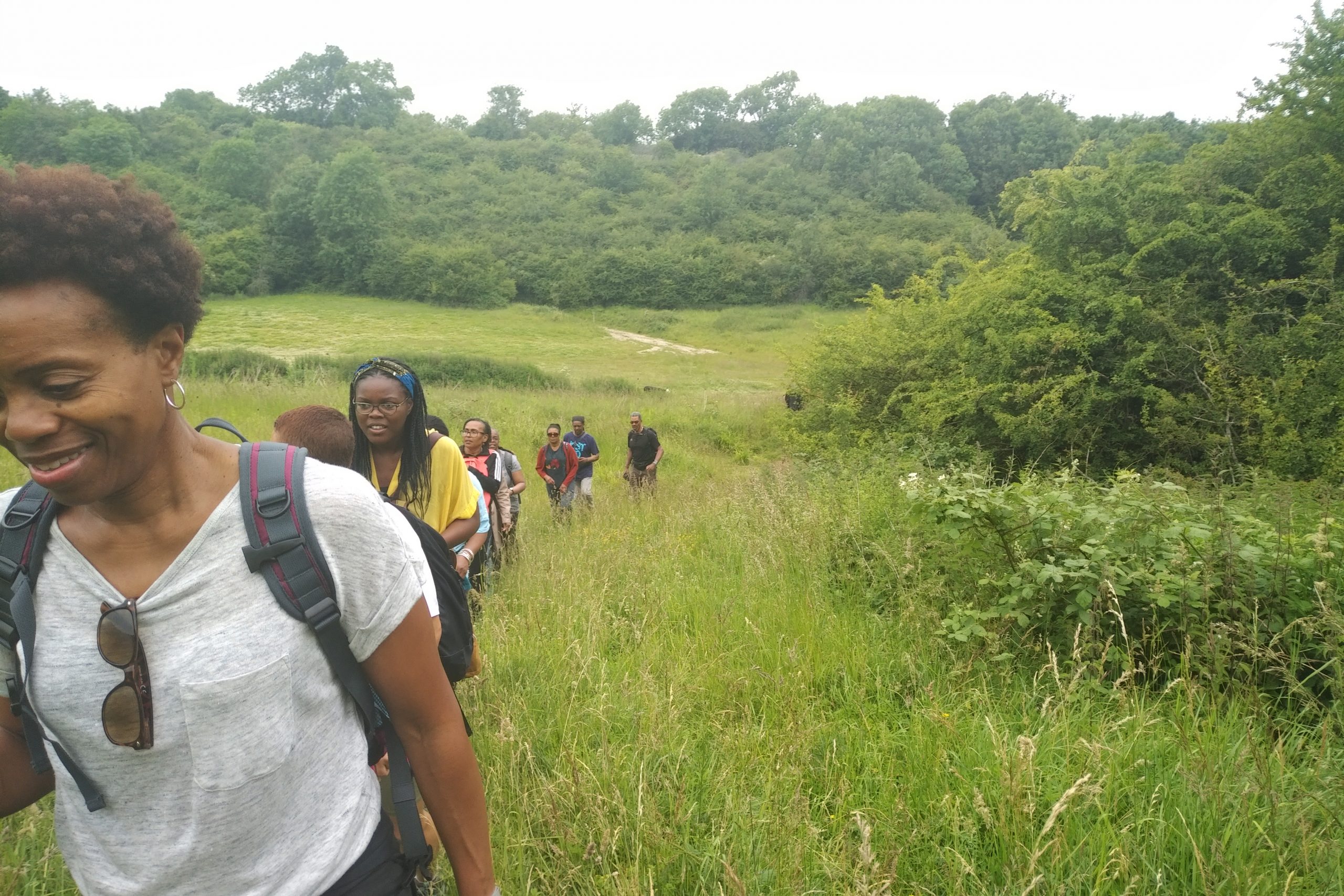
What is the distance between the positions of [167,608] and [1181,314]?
34.9ft

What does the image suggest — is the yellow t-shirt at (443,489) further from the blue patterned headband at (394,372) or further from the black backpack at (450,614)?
the black backpack at (450,614)

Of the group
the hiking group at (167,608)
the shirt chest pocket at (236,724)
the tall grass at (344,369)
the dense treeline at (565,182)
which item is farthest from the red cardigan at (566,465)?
the dense treeline at (565,182)

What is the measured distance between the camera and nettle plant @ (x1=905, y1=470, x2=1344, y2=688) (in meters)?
3.40

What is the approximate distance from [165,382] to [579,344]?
51316 millimetres

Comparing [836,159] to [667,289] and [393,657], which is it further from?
[393,657]

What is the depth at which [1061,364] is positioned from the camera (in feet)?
32.0

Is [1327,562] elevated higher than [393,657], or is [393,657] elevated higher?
[393,657]

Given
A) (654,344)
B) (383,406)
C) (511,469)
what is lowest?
(654,344)

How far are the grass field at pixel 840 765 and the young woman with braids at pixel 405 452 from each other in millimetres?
791

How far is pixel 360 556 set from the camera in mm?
1297

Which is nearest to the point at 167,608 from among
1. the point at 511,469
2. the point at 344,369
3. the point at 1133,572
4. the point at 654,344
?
the point at 1133,572

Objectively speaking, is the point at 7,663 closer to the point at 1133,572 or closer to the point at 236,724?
the point at 236,724

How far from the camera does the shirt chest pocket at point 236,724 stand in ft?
3.95

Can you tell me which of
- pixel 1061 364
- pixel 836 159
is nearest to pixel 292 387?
pixel 1061 364
